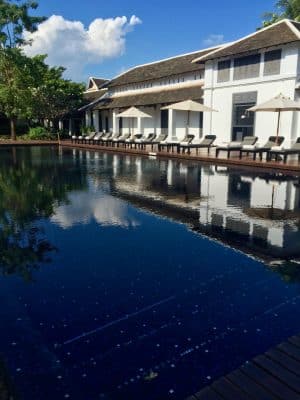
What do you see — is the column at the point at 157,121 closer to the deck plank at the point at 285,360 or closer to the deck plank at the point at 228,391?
the deck plank at the point at 285,360

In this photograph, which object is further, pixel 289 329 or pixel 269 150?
pixel 269 150

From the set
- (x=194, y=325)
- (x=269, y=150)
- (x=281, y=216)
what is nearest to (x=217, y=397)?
(x=194, y=325)

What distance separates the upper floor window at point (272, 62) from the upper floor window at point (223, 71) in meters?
2.70

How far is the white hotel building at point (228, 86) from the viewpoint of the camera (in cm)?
1891

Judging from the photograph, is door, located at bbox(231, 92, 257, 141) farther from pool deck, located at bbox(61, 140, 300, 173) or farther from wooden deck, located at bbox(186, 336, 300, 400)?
wooden deck, located at bbox(186, 336, 300, 400)

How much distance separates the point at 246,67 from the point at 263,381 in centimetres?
2101

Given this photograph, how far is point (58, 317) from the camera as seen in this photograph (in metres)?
3.58

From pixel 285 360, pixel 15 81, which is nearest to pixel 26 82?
pixel 15 81

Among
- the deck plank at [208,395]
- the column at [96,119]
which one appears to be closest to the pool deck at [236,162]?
the deck plank at [208,395]

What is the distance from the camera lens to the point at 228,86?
2189 cm

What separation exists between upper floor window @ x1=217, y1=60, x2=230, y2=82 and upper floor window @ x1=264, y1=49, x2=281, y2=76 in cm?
270

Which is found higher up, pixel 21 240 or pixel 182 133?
pixel 182 133

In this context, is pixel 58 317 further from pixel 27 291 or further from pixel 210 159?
pixel 210 159

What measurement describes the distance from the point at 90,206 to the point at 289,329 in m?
5.71
